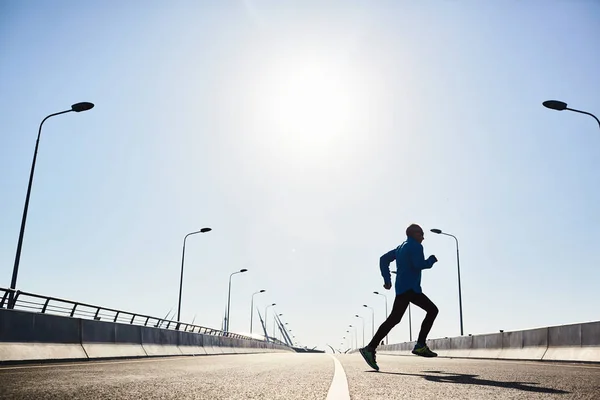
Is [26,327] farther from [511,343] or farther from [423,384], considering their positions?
[511,343]

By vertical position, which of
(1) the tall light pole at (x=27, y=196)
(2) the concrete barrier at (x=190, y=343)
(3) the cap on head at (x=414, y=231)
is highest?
(1) the tall light pole at (x=27, y=196)

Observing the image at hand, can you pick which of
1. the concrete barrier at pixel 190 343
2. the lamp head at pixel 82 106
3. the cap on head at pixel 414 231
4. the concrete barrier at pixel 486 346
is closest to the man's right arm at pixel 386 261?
the cap on head at pixel 414 231

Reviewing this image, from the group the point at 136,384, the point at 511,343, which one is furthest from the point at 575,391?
the point at 511,343

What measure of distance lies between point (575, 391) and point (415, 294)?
390cm

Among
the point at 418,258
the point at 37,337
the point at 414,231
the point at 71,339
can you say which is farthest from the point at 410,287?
the point at 71,339

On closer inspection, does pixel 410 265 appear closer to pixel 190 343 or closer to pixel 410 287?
pixel 410 287

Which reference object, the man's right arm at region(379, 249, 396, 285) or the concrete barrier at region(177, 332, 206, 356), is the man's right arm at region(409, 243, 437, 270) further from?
the concrete barrier at region(177, 332, 206, 356)

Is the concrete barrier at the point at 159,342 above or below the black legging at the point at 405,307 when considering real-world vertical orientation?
below

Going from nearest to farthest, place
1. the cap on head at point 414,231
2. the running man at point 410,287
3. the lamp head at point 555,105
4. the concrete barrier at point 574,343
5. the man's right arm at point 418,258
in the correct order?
the man's right arm at point 418,258, the running man at point 410,287, the cap on head at point 414,231, the concrete barrier at point 574,343, the lamp head at point 555,105

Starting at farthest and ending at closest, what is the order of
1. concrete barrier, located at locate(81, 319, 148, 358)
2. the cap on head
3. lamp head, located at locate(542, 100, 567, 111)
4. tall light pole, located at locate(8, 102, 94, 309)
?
lamp head, located at locate(542, 100, 567, 111) → tall light pole, located at locate(8, 102, 94, 309) → concrete barrier, located at locate(81, 319, 148, 358) → the cap on head

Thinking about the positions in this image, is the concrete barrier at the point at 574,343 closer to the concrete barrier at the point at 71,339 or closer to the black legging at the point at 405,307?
the black legging at the point at 405,307

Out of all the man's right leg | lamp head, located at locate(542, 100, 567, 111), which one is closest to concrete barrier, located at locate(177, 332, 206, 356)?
the man's right leg

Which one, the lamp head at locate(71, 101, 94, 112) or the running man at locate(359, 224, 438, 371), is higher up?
the lamp head at locate(71, 101, 94, 112)

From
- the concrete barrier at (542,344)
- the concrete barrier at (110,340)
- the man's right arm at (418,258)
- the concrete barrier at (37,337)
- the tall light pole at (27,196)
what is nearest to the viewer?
the man's right arm at (418,258)
